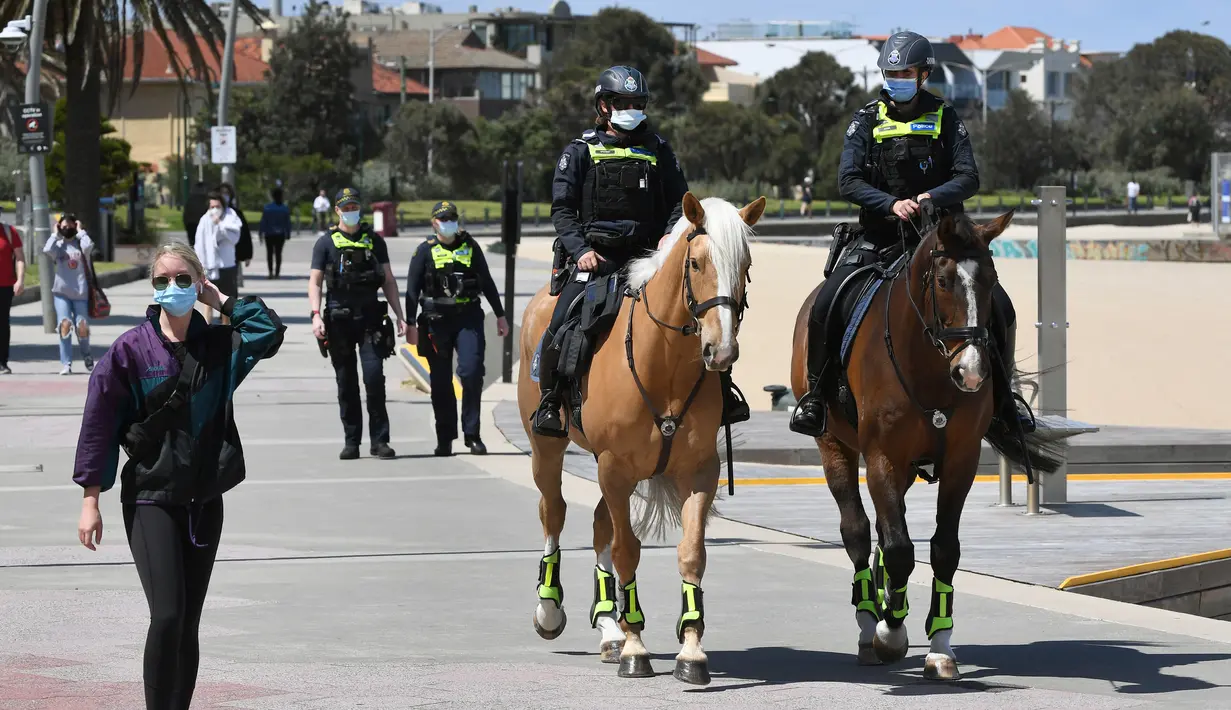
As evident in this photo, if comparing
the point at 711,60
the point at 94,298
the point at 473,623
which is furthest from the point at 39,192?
the point at 711,60

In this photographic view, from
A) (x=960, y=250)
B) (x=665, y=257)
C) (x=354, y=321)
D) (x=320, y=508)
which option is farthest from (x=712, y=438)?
(x=354, y=321)

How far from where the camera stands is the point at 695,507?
26.5ft

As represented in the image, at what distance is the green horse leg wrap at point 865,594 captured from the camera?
28.0 feet

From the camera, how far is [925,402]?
27.1ft

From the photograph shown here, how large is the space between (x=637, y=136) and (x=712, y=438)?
176 cm

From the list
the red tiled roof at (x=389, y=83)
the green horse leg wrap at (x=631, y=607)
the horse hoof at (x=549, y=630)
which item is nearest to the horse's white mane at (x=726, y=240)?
the green horse leg wrap at (x=631, y=607)

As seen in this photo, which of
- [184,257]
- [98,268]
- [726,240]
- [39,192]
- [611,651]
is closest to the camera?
[184,257]

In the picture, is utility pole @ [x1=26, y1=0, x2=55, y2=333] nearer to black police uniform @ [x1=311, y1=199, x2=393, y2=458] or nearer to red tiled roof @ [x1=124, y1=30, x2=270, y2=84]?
black police uniform @ [x1=311, y1=199, x2=393, y2=458]

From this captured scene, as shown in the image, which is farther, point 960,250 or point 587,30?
point 587,30

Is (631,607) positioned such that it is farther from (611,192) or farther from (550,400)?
(611,192)

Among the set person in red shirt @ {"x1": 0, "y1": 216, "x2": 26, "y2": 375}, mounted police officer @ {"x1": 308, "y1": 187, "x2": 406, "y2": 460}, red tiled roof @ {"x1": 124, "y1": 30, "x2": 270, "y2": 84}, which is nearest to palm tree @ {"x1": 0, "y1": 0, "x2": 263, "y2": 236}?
person in red shirt @ {"x1": 0, "y1": 216, "x2": 26, "y2": 375}

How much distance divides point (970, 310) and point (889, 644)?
151cm

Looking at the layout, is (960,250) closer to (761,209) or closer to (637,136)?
(761,209)

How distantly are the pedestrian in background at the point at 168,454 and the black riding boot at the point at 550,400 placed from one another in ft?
7.67
